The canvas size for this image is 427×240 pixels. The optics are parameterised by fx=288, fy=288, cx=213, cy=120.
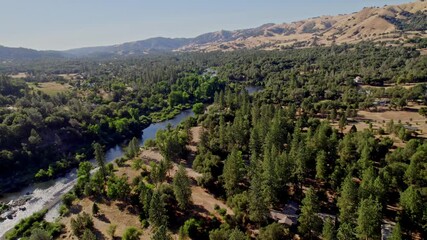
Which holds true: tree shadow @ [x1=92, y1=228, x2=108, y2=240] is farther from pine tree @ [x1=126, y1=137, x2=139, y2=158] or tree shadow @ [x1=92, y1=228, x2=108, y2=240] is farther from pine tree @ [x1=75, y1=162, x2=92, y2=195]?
pine tree @ [x1=126, y1=137, x2=139, y2=158]

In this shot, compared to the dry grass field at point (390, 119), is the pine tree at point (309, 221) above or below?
above

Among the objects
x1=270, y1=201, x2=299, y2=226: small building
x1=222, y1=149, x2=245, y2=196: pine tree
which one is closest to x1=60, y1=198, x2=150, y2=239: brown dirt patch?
x1=222, y1=149, x2=245, y2=196: pine tree

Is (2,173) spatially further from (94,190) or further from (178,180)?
(178,180)

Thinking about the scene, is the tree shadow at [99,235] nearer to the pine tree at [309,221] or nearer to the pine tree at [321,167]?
the pine tree at [309,221]

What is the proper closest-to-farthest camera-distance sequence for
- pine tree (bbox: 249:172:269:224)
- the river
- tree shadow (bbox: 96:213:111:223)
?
pine tree (bbox: 249:172:269:224), tree shadow (bbox: 96:213:111:223), the river

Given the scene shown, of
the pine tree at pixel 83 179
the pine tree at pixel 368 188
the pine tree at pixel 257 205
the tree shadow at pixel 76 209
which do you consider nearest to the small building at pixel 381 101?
the pine tree at pixel 368 188

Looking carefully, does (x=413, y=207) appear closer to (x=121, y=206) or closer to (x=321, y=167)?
(x=321, y=167)

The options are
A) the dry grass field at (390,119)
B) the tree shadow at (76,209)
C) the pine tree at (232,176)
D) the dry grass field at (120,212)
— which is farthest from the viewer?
the dry grass field at (390,119)

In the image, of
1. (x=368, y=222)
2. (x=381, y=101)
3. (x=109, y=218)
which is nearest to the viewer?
(x=368, y=222)

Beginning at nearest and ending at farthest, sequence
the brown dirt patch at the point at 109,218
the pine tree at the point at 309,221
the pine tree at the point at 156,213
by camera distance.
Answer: the pine tree at the point at 309,221
the pine tree at the point at 156,213
the brown dirt patch at the point at 109,218

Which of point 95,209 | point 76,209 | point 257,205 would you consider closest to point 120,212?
point 95,209

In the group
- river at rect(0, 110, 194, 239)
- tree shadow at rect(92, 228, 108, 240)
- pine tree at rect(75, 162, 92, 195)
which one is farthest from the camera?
pine tree at rect(75, 162, 92, 195)
